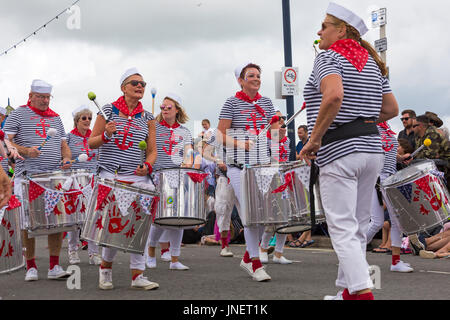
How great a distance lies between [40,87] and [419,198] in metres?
4.32

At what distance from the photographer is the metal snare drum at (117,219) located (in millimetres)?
4918

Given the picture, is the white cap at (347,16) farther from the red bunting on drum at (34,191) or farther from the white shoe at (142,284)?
the red bunting on drum at (34,191)

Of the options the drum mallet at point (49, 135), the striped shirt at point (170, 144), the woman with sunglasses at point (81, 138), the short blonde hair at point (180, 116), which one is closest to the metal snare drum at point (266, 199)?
the striped shirt at point (170, 144)

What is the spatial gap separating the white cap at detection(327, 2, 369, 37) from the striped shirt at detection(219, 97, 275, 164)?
87.4 inches

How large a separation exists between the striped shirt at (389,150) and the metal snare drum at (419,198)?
0.61m

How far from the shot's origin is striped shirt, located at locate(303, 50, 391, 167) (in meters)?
3.86

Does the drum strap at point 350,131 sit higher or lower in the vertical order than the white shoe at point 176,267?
higher

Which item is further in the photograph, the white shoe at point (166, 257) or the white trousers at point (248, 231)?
the white shoe at point (166, 257)

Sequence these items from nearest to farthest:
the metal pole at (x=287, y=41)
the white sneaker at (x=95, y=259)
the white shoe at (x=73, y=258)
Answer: the white sneaker at (x=95, y=259), the white shoe at (x=73, y=258), the metal pole at (x=287, y=41)

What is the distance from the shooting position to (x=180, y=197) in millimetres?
6273

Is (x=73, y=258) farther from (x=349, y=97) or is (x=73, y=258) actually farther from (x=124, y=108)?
(x=349, y=97)

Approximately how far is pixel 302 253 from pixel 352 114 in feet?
19.1

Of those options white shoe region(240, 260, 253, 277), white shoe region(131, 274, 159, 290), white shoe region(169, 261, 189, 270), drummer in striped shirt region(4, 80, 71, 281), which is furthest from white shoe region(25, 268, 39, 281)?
white shoe region(240, 260, 253, 277)
